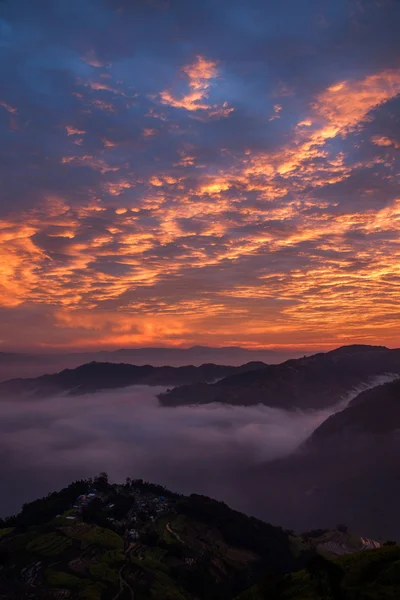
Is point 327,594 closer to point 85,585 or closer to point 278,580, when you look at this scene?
point 278,580

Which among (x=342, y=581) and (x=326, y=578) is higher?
(x=326, y=578)

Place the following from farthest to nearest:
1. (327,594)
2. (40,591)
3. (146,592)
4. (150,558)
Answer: (150,558) → (146,592) → (40,591) → (327,594)

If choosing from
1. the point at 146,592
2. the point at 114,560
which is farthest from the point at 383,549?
the point at 114,560

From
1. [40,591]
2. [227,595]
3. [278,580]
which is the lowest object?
[227,595]

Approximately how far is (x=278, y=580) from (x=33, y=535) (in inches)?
6231

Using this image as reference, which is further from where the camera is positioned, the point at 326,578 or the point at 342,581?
the point at 342,581

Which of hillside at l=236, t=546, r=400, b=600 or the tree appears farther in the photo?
the tree

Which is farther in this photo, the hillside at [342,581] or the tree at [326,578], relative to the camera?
the tree at [326,578]

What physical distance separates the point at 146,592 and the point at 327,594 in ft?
368

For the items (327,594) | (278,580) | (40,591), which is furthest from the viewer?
(40,591)

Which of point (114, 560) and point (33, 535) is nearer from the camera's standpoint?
point (114, 560)

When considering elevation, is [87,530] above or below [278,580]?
below

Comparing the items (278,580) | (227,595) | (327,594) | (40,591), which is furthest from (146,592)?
(327,594)

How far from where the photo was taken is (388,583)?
59969 mm
